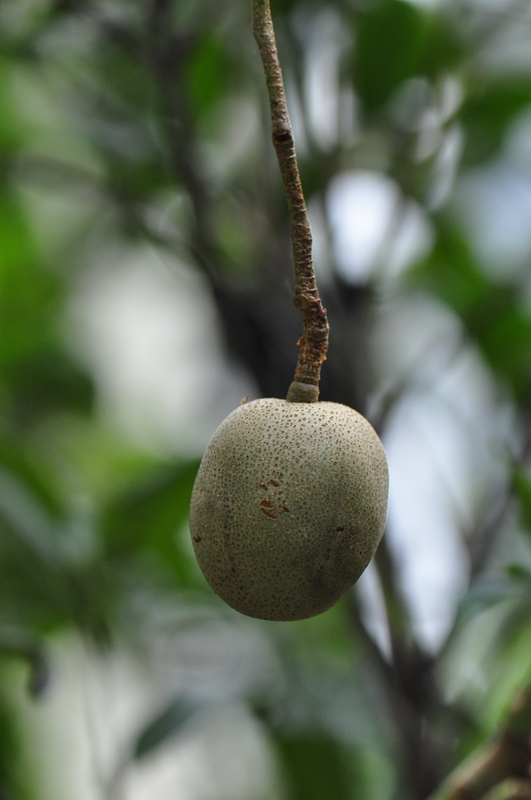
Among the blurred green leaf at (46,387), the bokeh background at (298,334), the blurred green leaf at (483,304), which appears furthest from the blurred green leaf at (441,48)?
the blurred green leaf at (46,387)

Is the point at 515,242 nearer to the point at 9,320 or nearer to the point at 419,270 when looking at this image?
the point at 419,270

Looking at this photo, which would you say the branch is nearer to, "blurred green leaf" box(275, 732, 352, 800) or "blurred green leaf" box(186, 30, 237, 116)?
"blurred green leaf" box(275, 732, 352, 800)

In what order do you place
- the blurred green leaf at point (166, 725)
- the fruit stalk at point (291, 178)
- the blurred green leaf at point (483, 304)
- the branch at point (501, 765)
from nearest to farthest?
the fruit stalk at point (291, 178), the branch at point (501, 765), the blurred green leaf at point (166, 725), the blurred green leaf at point (483, 304)

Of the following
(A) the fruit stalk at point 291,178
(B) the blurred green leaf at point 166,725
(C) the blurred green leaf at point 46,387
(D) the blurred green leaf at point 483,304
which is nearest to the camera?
(A) the fruit stalk at point 291,178

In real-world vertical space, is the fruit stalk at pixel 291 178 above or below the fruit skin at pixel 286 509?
above

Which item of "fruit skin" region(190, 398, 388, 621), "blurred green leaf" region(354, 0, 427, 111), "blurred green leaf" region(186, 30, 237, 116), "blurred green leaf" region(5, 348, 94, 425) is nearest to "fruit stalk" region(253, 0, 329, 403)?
"fruit skin" region(190, 398, 388, 621)

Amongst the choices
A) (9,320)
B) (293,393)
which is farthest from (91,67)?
(293,393)

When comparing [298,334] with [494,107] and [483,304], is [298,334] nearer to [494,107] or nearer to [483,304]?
[483,304]

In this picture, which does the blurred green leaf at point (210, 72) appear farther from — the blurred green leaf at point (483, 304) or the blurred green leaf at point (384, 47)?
the blurred green leaf at point (483, 304)
